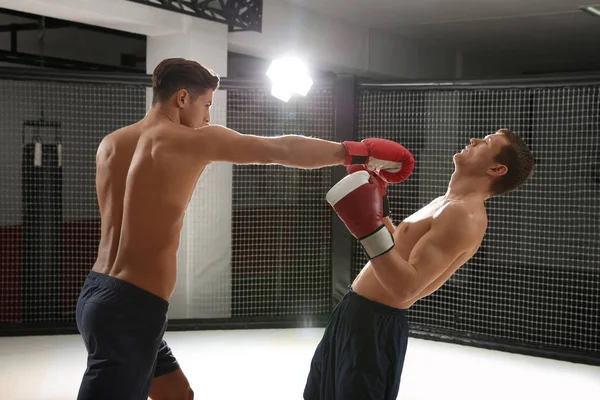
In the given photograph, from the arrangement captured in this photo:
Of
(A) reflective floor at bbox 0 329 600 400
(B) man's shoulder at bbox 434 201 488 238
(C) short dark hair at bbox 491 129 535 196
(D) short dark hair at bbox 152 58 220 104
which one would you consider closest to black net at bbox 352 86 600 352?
(A) reflective floor at bbox 0 329 600 400

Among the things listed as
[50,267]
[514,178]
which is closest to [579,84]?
[514,178]

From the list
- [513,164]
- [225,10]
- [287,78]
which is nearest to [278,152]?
[513,164]

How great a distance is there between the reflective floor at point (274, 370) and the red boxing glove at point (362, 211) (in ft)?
6.72

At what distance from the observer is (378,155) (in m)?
2.19

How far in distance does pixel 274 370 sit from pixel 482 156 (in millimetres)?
2259

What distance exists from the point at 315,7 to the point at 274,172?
1840 millimetres

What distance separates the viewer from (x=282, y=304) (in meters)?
5.29

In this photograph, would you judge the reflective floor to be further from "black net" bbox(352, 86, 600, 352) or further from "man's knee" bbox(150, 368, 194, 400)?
"man's knee" bbox(150, 368, 194, 400)

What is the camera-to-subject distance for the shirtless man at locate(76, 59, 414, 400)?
1919mm

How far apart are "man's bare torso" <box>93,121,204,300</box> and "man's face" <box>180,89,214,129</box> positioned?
12 cm

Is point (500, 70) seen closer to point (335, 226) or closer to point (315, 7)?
point (315, 7)

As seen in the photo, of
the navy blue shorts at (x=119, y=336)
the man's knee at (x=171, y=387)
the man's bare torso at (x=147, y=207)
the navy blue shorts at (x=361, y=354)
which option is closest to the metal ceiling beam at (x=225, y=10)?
the man's bare torso at (x=147, y=207)

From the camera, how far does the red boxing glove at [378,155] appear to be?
2160 millimetres

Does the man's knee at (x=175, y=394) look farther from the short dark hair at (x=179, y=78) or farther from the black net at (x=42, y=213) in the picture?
the black net at (x=42, y=213)
